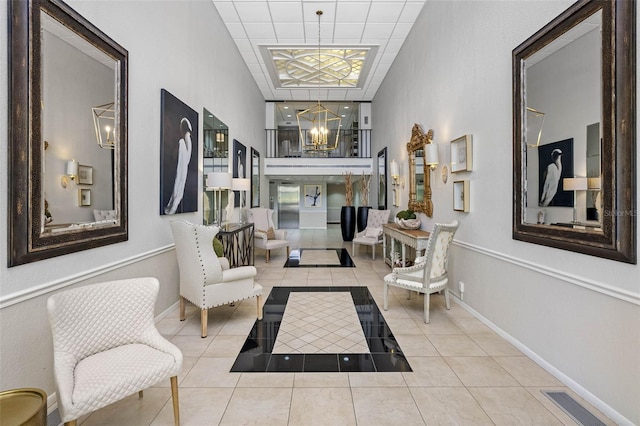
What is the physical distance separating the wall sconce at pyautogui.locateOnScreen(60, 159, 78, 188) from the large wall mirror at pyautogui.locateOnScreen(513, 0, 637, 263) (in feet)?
11.7

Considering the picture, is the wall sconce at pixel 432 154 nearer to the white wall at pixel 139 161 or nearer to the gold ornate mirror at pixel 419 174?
the gold ornate mirror at pixel 419 174

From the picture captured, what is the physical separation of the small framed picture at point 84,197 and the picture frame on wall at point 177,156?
1.14 meters

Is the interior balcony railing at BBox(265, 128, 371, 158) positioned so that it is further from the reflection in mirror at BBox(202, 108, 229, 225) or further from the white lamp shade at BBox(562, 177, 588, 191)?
the white lamp shade at BBox(562, 177, 588, 191)

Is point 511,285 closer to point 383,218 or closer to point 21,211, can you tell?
point 21,211

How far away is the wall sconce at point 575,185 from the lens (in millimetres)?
2213

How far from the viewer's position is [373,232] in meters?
7.53

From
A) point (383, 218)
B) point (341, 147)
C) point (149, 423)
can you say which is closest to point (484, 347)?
point (149, 423)

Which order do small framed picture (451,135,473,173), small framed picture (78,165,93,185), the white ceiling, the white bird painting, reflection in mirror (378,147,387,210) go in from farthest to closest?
1. reflection in mirror (378,147,387,210)
2. the white ceiling
3. small framed picture (451,135,473,173)
4. the white bird painting
5. small framed picture (78,165,93,185)

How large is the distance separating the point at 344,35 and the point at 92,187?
5493 mm

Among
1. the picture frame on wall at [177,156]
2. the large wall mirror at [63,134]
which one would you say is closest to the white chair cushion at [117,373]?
the large wall mirror at [63,134]

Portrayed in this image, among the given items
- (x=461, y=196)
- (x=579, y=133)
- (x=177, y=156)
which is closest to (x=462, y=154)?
(x=461, y=196)

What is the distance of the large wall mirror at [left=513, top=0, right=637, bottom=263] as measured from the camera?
1894 mm

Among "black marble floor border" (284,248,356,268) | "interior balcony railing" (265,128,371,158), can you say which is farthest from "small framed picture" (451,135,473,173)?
"interior balcony railing" (265,128,371,158)

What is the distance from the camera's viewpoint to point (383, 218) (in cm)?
777
